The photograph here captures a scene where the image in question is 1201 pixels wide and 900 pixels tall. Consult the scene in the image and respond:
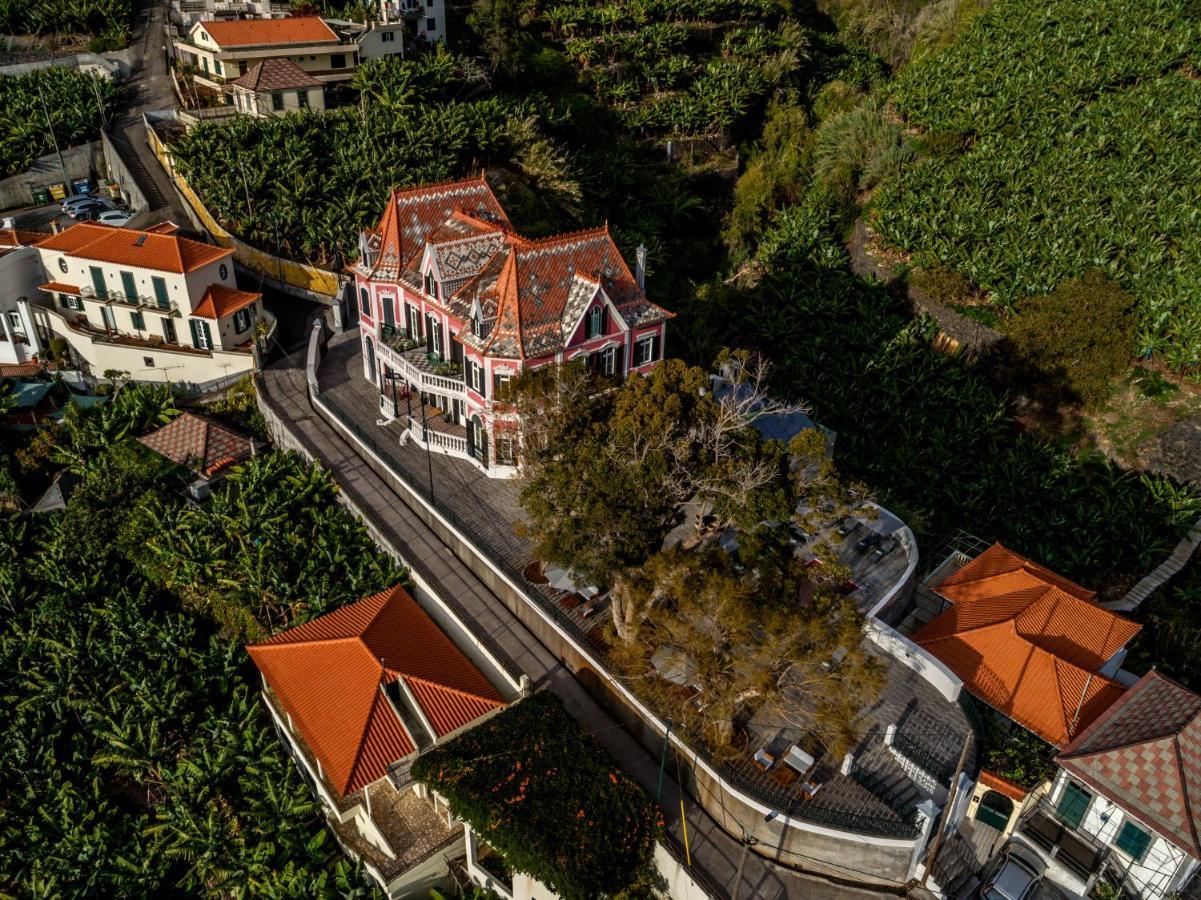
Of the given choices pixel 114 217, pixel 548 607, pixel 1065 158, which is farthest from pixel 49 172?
pixel 1065 158

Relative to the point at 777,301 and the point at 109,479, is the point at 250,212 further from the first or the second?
the point at 777,301

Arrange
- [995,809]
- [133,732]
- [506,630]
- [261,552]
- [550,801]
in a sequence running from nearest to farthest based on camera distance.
Result: [550,801], [995,809], [133,732], [506,630], [261,552]

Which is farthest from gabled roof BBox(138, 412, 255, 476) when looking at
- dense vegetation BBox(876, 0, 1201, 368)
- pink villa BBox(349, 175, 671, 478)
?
dense vegetation BBox(876, 0, 1201, 368)

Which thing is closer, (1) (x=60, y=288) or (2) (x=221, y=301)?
(2) (x=221, y=301)

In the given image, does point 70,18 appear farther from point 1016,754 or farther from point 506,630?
point 1016,754

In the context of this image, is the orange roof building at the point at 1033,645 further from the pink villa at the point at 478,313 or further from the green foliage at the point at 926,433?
the pink villa at the point at 478,313

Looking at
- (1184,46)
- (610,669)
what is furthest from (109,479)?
(1184,46)

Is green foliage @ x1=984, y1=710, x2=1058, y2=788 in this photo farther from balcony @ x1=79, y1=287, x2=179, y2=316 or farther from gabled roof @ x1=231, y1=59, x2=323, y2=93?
gabled roof @ x1=231, y1=59, x2=323, y2=93
